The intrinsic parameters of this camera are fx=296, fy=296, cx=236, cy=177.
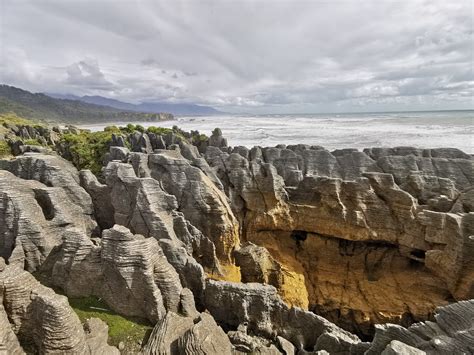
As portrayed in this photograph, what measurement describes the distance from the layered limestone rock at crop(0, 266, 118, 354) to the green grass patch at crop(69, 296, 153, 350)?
89cm

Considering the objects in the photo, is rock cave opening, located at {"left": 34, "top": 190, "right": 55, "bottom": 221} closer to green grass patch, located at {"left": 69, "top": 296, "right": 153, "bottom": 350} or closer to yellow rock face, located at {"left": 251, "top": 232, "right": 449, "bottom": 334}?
green grass patch, located at {"left": 69, "top": 296, "right": 153, "bottom": 350}

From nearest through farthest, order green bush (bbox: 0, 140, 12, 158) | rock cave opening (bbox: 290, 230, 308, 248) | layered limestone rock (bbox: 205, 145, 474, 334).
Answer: layered limestone rock (bbox: 205, 145, 474, 334) → rock cave opening (bbox: 290, 230, 308, 248) → green bush (bbox: 0, 140, 12, 158)

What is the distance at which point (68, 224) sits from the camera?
1489cm

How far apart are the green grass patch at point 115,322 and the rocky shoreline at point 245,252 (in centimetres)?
24

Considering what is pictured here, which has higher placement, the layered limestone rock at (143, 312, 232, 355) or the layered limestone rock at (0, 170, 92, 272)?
the layered limestone rock at (0, 170, 92, 272)

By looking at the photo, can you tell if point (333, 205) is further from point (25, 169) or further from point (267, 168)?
point (25, 169)

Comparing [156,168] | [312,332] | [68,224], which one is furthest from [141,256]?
[156,168]

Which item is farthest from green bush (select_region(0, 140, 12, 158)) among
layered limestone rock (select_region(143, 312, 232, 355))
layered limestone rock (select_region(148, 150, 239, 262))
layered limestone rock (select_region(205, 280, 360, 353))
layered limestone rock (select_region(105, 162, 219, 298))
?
layered limestone rock (select_region(143, 312, 232, 355))

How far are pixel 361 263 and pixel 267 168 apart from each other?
10031 mm

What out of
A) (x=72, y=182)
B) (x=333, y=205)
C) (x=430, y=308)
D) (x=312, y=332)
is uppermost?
(x=72, y=182)

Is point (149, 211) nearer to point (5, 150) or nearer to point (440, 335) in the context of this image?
point (440, 335)

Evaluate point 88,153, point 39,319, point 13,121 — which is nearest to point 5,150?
point 88,153

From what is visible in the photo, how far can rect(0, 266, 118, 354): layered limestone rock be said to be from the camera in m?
8.44

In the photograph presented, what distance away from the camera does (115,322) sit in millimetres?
11062
